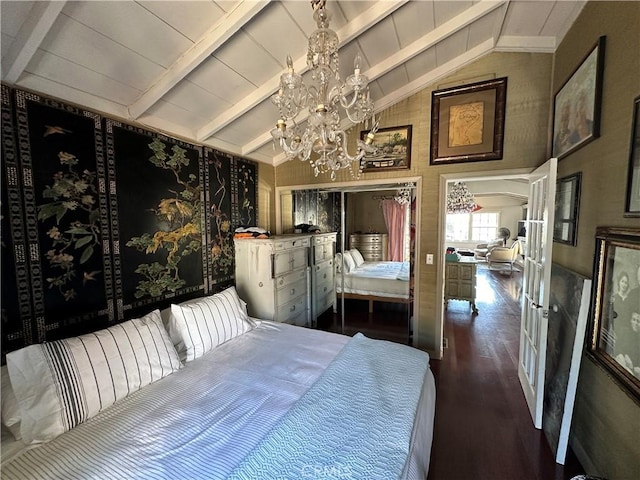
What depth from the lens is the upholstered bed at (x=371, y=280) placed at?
12.6 feet

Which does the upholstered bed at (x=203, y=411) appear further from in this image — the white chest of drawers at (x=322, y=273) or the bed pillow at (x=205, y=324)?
the white chest of drawers at (x=322, y=273)

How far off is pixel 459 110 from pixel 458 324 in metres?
2.90

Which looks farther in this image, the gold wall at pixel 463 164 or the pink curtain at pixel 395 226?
the pink curtain at pixel 395 226

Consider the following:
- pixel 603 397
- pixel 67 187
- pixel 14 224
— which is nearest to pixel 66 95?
pixel 67 187

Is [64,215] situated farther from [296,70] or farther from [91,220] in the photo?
[296,70]

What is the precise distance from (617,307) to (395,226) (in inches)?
127

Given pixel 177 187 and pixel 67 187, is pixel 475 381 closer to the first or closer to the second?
pixel 177 187

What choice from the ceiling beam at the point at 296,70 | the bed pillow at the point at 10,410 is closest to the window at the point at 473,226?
the ceiling beam at the point at 296,70

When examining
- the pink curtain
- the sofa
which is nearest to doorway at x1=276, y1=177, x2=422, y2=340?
the pink curtain

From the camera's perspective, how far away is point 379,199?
453cm

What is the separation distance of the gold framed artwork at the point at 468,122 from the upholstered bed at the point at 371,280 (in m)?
1.82

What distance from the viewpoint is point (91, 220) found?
1.69 metres

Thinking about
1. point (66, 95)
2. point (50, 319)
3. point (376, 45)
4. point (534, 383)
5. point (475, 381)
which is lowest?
point (475, 381)
